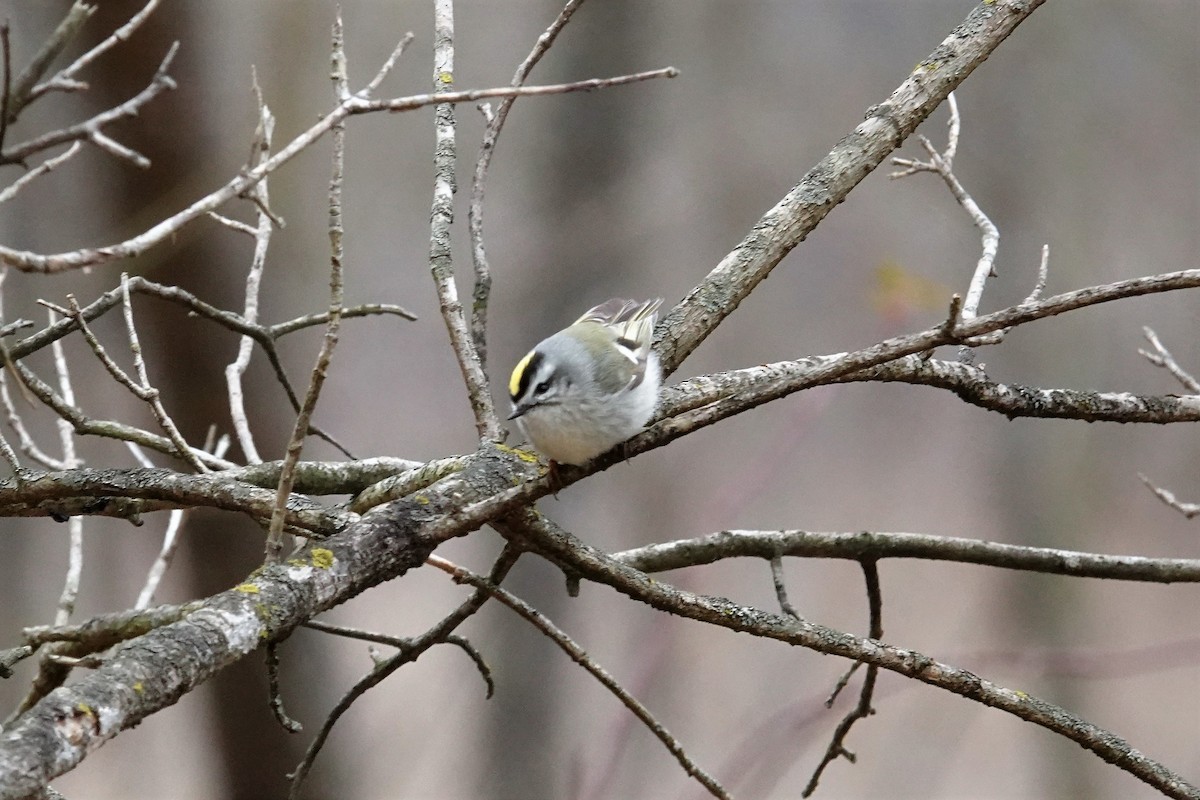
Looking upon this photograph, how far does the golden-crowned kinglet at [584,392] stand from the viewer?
2.10 m

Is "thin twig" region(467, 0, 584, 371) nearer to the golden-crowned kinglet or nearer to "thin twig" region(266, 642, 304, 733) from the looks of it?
the golden-crowned kinglet

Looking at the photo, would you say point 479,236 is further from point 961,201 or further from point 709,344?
point 709,344

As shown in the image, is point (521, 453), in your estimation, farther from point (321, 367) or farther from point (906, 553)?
point (906, 553)

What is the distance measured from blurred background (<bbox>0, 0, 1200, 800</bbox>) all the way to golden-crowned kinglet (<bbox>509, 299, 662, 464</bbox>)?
10.3 ft

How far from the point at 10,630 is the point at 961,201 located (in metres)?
6.24

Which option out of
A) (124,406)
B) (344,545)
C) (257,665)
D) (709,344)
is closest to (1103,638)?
(709,344)

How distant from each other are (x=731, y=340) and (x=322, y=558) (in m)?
6.42

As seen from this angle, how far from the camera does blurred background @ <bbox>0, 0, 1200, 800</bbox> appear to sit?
662 cm

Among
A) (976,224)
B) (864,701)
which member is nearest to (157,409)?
(864,701)

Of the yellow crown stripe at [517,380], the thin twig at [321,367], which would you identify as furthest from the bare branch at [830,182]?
the thin twig at [321,367]

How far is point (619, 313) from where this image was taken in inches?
118

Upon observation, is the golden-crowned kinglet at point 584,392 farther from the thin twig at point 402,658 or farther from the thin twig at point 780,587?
the thin twig at point 780,587

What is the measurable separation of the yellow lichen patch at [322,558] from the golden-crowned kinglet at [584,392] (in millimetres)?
657

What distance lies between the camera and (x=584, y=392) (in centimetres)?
221
